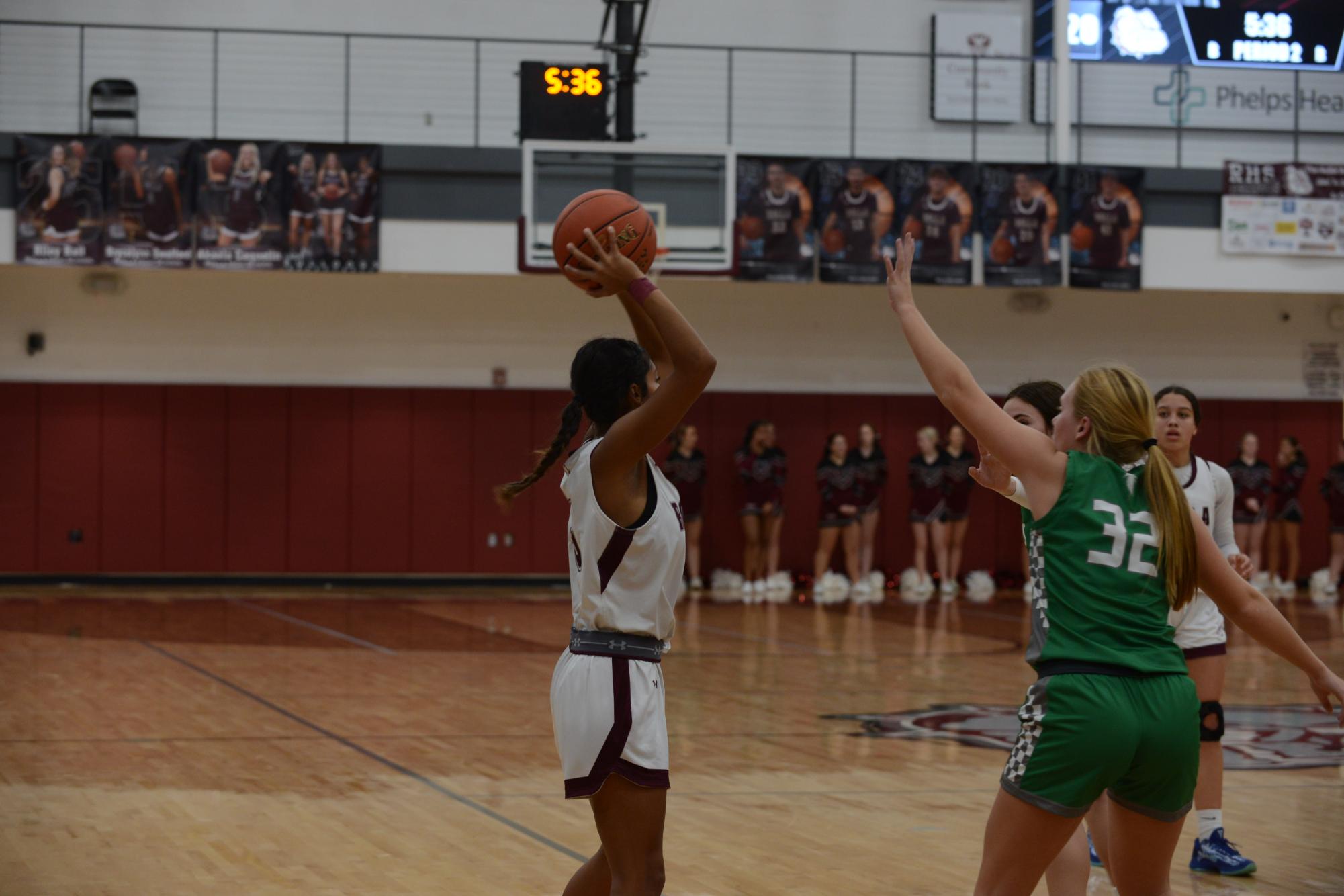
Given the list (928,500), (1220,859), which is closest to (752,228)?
(928,500)

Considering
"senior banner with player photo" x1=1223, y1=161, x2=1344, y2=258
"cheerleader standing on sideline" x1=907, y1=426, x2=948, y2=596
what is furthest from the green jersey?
"senior banner with player photo" x1=1223, y1=161, x2=1344, y2=258

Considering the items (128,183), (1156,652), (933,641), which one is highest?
(128,183)

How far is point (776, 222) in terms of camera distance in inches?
659

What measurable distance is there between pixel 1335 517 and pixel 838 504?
6061mm

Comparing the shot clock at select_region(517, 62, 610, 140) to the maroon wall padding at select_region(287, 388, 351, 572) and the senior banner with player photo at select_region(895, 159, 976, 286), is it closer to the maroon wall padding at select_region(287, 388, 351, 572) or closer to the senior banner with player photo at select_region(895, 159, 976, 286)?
the senior banner with player photo at select_region(895, 159, 976, 286)

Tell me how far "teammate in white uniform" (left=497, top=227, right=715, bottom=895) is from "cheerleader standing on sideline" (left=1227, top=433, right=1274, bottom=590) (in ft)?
54.1

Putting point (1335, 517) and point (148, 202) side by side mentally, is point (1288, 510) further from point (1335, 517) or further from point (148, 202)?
point (148, 202)

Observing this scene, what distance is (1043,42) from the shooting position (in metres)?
19.1

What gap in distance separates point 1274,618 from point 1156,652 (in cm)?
37

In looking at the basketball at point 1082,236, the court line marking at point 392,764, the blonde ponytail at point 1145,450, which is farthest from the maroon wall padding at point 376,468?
the blonde ponytail at point 1145,450

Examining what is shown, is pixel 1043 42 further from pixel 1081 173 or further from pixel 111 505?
pixel 111 505

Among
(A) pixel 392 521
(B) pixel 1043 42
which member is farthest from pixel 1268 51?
(A) pixel 392 521

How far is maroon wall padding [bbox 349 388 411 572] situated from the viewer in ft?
60.4

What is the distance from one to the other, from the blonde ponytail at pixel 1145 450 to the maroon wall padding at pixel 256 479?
15.8 metres
